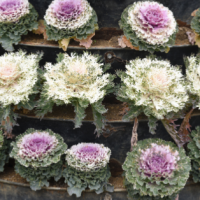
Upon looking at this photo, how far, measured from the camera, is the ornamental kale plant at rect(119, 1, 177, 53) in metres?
2.00

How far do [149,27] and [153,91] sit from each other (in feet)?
1.45

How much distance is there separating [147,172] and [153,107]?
40cm

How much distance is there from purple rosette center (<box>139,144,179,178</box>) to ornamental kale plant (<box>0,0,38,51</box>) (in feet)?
3.93

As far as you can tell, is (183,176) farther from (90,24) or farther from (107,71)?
(90,24)

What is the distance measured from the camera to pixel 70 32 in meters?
2.06

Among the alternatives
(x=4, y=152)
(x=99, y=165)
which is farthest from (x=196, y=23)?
(x=4, y=152)

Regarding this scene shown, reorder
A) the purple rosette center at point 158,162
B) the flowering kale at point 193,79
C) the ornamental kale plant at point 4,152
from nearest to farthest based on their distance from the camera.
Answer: the purple rosette center at point 158,162 → the flowering kale at point 193,79 → the ornamental kale plant at point 4,152

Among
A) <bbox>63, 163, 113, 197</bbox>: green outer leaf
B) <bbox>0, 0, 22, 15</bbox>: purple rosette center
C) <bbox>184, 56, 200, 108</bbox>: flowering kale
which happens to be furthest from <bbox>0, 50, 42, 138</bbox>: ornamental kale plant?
<bbox>184, 56, 200, 108</bbox>: flowering kale

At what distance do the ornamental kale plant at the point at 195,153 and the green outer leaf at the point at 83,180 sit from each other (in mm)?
630

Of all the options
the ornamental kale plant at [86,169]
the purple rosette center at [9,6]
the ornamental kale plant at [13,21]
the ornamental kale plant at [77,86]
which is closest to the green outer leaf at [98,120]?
the ornamental kale plant at [77,86]

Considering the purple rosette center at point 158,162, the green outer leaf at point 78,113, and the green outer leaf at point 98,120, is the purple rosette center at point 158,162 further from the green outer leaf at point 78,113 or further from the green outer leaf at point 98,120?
the green outer leaf at point 78,113

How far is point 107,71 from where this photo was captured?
223 centimetres

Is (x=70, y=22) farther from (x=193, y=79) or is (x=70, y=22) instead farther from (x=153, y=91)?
(x=193, y=79)

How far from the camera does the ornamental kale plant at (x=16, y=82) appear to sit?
1.88 meters
